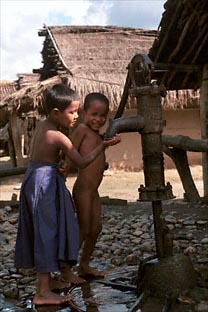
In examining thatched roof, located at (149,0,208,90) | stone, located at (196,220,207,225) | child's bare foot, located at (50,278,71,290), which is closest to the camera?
child's bare foot, located at (50,278,71,290)

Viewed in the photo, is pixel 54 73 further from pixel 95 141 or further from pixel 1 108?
pixel 95 141

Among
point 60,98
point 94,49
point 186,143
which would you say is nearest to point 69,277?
point 60,98

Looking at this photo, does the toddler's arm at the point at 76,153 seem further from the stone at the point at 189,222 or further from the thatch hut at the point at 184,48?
the thatch hut at the point at 184,48

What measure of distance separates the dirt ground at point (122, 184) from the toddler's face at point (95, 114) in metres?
6.21

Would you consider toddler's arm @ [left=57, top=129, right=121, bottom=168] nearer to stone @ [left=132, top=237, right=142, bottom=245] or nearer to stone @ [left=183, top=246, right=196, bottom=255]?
stone @ [left=183, top=246, right=196, bottom=255]

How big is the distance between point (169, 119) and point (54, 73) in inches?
134

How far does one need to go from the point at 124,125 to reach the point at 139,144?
1136 centimetres

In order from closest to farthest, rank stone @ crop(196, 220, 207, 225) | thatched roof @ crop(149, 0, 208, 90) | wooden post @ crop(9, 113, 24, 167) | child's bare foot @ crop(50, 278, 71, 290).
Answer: child's bare foot @ crop(50, 278, 71, 290)
stone @ crop(196, 220, 207, 225)
thatched roof @ crop(149, 0, 208, 90)
wooden post @ crop(9, 113, 24, 167)

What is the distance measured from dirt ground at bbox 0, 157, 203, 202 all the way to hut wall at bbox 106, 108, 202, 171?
11.7 inches

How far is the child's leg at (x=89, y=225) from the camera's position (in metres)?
3.47

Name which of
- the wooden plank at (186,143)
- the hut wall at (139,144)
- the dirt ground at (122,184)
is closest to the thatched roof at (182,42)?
the wooden plank at (186,143)

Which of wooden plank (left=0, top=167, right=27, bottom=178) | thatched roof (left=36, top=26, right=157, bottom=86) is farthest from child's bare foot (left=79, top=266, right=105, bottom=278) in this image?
thatched roof (left=36, top=26, right=157, bottom=86)

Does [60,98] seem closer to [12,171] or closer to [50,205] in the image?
[50,205]

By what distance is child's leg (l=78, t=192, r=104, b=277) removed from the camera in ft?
11.4
